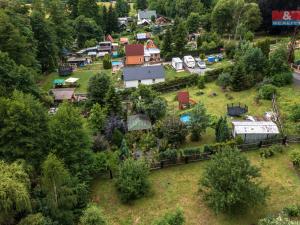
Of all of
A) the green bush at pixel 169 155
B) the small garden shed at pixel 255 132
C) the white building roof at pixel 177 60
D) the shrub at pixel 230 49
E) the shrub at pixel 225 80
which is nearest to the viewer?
the green bush at pixel 169 155

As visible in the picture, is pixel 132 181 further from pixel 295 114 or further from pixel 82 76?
pixel 82 76

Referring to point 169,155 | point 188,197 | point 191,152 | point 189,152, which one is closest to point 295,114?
point 191,152

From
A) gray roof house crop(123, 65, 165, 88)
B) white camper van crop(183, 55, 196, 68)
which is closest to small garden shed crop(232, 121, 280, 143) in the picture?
gray roof house crop(123, 65, 165, 88)

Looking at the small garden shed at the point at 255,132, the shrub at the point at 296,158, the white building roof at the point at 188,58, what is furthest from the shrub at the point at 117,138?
the white building roof at the point at 188,58

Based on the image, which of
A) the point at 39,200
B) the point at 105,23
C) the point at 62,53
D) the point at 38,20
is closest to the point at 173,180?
the point at 39,200

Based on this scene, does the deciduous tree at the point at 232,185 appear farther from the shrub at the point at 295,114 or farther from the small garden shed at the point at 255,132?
the shrub at the point at 295,114

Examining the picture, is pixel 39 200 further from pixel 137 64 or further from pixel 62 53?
pixel 62 53
